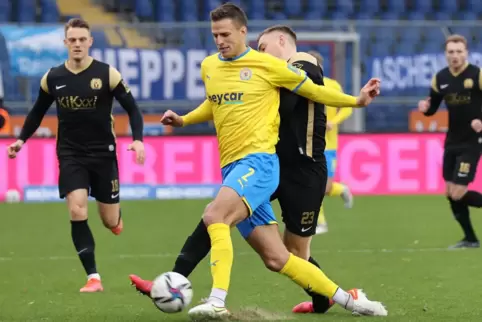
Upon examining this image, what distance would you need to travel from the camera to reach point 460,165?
37.5 ft

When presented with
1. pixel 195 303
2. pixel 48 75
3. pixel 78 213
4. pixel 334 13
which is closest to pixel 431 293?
pixel 195 303

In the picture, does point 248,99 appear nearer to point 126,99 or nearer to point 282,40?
point 282,40

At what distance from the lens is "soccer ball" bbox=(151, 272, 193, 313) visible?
630cm

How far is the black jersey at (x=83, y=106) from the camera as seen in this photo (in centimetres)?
884

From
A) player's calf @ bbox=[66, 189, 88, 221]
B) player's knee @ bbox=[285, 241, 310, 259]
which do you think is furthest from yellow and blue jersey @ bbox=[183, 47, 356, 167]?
player's calf @ bbox=[66, 189, 88, 221]

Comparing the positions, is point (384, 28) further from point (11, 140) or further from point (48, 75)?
point (48, 75)

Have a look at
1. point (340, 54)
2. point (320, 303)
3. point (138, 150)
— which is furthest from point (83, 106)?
point (340, 54)

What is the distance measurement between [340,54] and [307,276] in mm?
13471

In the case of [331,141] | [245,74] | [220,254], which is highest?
[245,74]

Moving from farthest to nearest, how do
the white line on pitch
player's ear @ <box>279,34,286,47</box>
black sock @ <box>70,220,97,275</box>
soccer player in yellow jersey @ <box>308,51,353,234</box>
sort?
1. soccer player in yellow jersey @ <box>308,51,353,234</box>
2. the white line on pitch
3. black sock @ <box>70,220,97,275</box>
4. player's ear @ <box>279,34,286,47</box>

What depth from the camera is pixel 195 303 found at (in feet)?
25.6

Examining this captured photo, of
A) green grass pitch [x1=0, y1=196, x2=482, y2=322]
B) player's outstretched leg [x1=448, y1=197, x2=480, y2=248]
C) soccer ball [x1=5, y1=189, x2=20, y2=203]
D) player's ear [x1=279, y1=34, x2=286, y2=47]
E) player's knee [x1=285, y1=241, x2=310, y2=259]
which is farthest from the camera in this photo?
soccer ball [x1=5, y1=189, x2=20, y2=203]

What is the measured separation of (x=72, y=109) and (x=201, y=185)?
915 cm

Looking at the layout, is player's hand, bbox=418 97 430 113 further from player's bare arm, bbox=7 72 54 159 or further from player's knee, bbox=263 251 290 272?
player's knee, bbox=263 251 290 272
